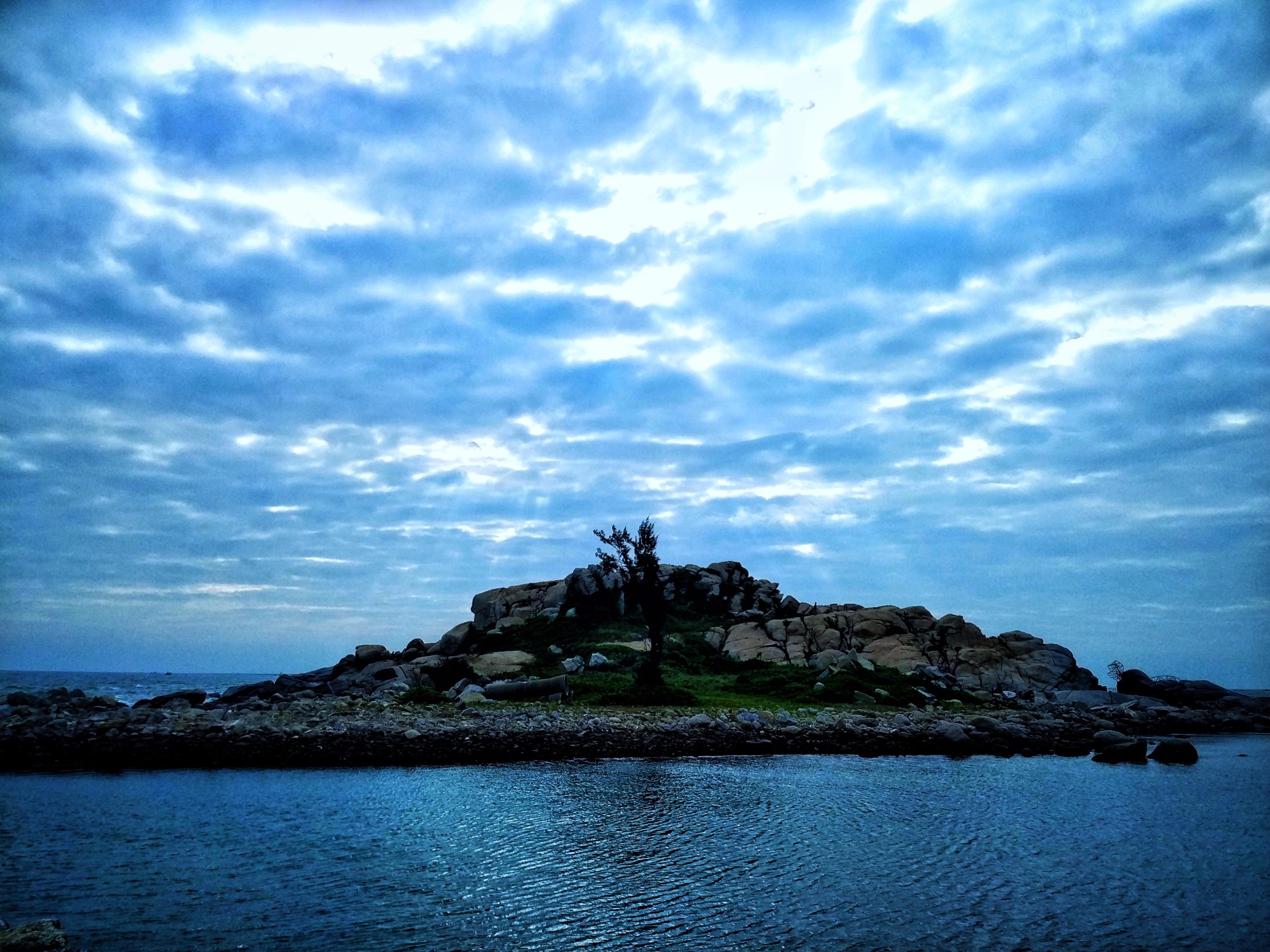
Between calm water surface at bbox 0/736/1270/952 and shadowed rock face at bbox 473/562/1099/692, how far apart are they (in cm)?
4203

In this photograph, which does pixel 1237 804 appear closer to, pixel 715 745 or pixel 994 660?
pixel 715 745

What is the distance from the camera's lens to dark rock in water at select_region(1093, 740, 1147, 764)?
36281 millimetres

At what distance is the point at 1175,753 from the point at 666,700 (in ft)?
86.1

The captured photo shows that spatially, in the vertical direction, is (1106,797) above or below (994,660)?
below

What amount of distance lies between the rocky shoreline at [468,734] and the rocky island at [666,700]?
0.47ft

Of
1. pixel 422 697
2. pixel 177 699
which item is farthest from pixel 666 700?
pixel 177 699

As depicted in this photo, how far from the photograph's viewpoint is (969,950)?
39.5 feet

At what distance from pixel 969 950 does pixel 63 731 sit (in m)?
34.5

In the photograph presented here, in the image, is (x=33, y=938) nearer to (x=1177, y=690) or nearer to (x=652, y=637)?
(x=652, y=637)

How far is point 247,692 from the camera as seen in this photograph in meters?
62.1

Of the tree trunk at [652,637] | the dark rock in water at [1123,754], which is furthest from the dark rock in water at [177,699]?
the dark rock in water at [1123,754]

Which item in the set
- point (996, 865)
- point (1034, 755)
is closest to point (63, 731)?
point (996, 865)

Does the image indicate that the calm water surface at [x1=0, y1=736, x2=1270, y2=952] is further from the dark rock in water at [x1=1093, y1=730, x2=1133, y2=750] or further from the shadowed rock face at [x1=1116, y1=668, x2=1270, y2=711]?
the shadowed rock face at [x1=1116, y1=668, x2=1270, y2=711]

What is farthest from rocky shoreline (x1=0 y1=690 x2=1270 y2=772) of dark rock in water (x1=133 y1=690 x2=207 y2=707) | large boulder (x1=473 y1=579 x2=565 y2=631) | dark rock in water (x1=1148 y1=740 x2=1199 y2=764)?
large boulder (x1=473 y1=579 x2=565 y2=631)
